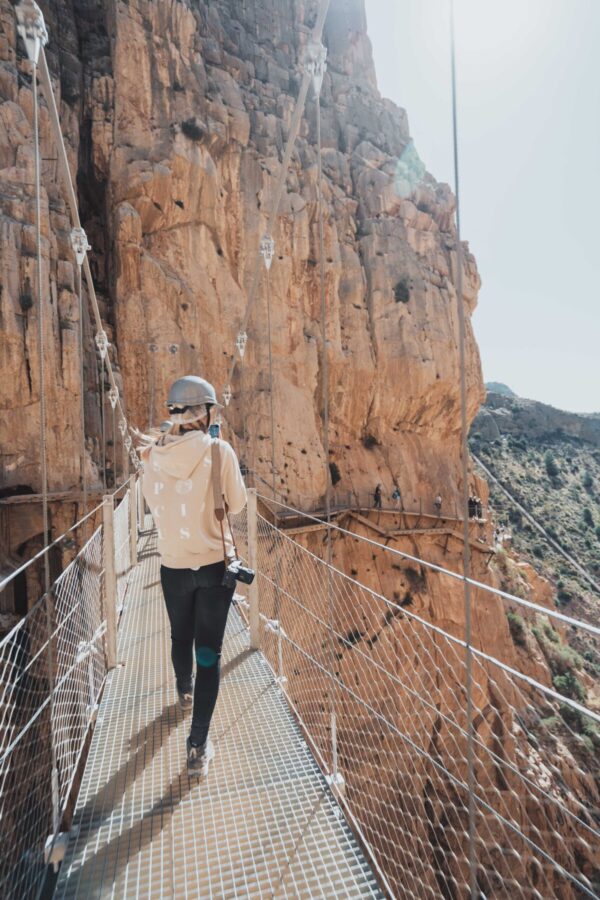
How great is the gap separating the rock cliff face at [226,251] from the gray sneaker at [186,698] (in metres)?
6.73

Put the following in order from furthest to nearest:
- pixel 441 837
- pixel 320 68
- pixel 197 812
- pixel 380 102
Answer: pixel 380 102 < pixel 441 837 < pixel 320 68 < pixel 197 812

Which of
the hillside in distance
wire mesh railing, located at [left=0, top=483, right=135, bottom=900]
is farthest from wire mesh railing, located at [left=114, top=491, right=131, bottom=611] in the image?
the hillside in distance

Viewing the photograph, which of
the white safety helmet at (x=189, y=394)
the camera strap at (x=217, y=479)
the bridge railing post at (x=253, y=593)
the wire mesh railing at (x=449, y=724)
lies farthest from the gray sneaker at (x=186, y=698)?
the wire mesh railing at (x=449, y=724)

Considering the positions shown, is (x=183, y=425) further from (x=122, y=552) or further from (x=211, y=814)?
(x=122, y=552)

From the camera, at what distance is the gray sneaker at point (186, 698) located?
202 cm

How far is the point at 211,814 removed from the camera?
5.00 ft

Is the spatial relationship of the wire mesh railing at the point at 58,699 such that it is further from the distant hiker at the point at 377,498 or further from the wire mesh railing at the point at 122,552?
the distant hiker at the point at 377,498

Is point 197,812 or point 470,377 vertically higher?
point 470,377

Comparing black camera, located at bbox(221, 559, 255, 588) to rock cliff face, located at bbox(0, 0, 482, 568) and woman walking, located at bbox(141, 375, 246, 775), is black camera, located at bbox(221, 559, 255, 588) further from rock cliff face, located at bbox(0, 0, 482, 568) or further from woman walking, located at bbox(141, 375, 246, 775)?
rock cliff face, located at bbox(0, 0, 482, 568)

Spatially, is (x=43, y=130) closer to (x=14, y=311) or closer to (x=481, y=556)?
(x=14, y=311)

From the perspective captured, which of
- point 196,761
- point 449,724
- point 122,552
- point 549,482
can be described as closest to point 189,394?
point 196,761

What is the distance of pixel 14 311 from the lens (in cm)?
767

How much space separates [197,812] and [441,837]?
32.0 ft

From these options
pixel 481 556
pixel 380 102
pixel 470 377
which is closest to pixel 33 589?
pixel 481 556
